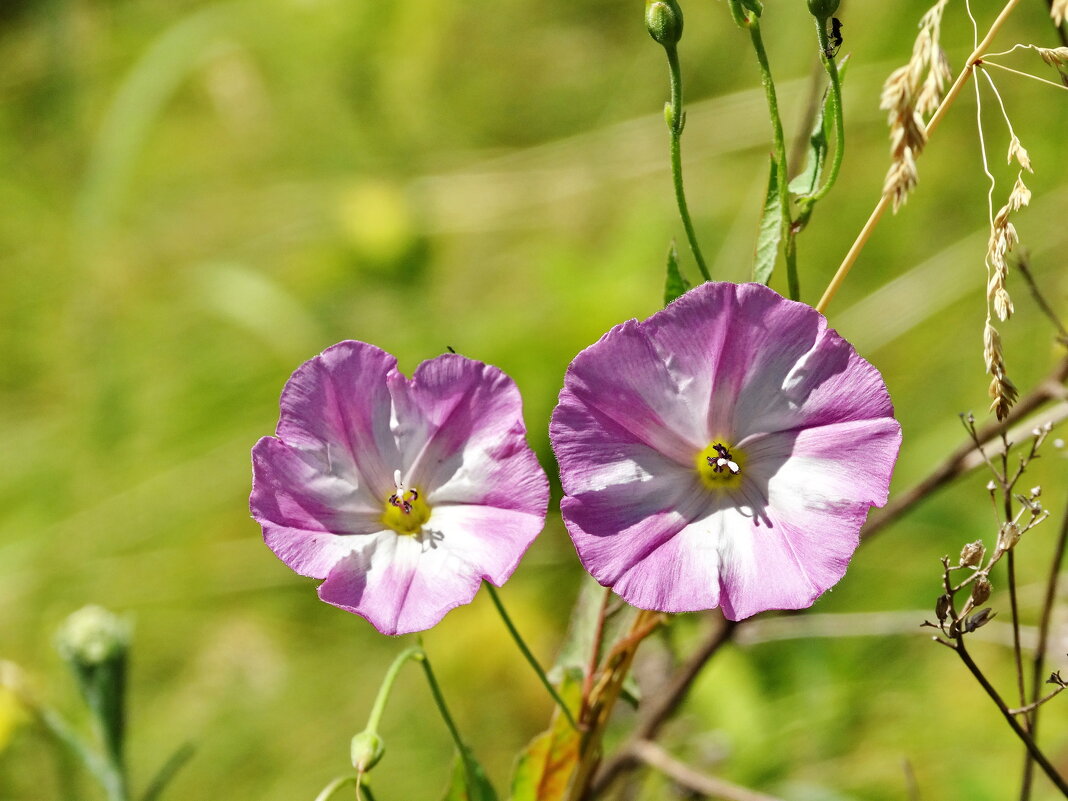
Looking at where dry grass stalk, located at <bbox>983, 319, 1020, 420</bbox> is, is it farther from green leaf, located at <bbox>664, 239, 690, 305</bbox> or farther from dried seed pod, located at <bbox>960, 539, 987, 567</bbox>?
green leaf, located at <bbox>664, 239, 690, 305</bbox>

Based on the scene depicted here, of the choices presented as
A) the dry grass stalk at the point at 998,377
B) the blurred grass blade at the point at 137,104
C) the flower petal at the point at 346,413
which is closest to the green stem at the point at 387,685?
the flower petal at the point at 346,413

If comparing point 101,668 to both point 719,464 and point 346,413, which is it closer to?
point 346,413

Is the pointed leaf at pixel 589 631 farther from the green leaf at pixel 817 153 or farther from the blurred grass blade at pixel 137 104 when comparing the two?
the blurred grass blade at pixel 137 104

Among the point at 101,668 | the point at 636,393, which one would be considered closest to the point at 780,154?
the point at 636,393

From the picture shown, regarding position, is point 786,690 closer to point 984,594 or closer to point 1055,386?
point 1055,386

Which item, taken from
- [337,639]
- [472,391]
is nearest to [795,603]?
[472,391]

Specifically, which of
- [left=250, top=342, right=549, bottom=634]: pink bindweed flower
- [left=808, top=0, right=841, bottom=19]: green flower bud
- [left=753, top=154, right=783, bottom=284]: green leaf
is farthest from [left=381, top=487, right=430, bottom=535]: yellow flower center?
[left=808, top=0, right=841, bottom=19]: green flower bud

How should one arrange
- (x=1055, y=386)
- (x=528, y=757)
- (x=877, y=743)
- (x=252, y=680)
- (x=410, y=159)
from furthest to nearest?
(x=410, y=159), (x=252, y=680), (x=877, y=743), (x=1055, y=386), (x=528, y=757)
